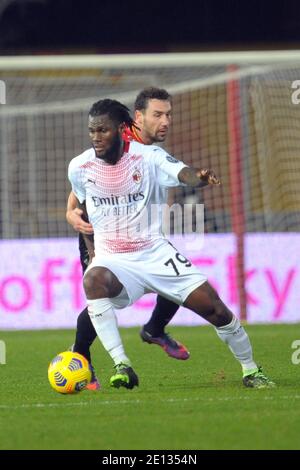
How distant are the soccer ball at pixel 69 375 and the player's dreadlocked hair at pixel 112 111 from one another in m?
1.65

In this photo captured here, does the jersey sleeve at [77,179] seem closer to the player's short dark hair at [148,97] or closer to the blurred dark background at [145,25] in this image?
the player's short dark hair at [148,97]

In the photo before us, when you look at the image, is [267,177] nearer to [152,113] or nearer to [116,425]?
[152,113]

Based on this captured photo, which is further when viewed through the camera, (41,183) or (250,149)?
(41,183)

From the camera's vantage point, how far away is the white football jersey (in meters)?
8.83

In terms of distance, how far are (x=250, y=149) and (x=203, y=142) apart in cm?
149

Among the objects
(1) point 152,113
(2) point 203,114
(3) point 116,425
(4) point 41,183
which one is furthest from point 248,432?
(4) point 41,183

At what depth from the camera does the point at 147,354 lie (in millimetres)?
12180

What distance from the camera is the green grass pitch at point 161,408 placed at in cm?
655

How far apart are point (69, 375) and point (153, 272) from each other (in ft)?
2.90

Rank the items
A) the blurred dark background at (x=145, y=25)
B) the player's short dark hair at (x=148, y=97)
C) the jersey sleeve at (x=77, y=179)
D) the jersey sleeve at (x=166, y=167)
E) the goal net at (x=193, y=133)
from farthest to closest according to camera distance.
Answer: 1. the blurred dark background at (x=145, y=25)
2. the goal net at (x=193, y=133)
3. the player's short dark hair at (x=148, y=97)
4. the jersey sleeve at (x=77, y=179)
5. the jersey sleeve at (x=166, y=167)

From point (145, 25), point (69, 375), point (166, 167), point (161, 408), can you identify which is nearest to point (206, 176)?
point (166, 167)

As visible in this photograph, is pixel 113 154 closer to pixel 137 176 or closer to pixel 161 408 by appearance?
pixel 137 176

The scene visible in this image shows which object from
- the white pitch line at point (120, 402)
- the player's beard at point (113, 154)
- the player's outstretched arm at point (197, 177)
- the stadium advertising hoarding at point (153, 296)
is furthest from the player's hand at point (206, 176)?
the stadium advertising hoarding at point (153, 296)

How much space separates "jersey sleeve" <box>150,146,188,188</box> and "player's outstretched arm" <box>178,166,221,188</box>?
2.6 inches
